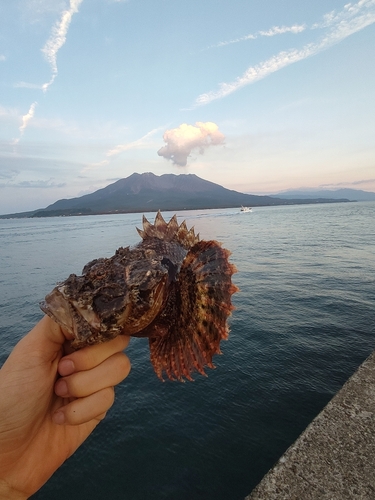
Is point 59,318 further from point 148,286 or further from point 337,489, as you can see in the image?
point 337,489

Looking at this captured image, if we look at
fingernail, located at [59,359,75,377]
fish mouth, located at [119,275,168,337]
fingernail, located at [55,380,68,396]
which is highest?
fish mouth, located at [119,275,168,337]

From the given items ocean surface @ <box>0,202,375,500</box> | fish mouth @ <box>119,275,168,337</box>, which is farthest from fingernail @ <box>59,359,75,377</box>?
ocean surface @ <box>0,202,375,500</box>

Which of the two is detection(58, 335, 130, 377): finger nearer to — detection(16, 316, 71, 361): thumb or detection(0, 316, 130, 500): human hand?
detection(0, 316, 130, 500): human hand

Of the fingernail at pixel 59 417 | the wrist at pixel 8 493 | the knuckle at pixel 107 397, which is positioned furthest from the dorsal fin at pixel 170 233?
the wrist at pixel 8 493

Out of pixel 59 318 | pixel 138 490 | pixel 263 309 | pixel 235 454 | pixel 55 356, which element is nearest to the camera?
pixel 59 318

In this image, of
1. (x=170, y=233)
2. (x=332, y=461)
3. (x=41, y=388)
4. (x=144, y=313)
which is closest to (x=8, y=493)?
(x=41, y=388)

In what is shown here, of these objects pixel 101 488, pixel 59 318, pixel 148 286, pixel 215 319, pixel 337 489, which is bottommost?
pixel 101 488

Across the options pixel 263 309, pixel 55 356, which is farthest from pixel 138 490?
pixel 263 309

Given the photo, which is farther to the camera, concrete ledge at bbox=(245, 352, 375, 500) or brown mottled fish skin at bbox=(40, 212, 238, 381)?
concrete ledge at bbox=(245, 352, 375, 500)
